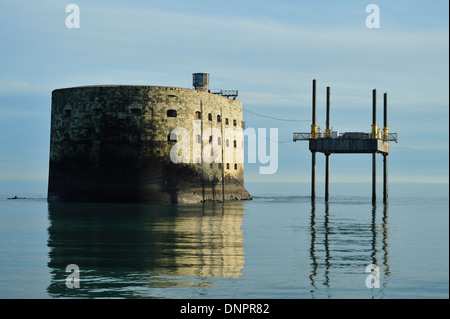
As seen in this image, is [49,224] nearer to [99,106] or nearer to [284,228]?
[284,228]

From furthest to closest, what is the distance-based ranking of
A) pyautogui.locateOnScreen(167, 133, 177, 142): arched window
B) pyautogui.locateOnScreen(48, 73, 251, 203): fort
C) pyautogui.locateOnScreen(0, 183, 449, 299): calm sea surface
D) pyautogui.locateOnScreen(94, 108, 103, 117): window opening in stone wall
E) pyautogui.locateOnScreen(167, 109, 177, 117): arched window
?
pyautogui.locateOnScreen(167, 109, 177, 117): arched window → pyautogui.locateOnScreen(167, 133, 177, 142): arched window → pyautogui.locateOnScreen(94, 108, 103, 117): window opening in stone wall → pyautogui.locateOnScreen(48, 73, 251, 203): fort → pyautogui.locateOnScreen(0, 183, 449, 299): calm sea surface

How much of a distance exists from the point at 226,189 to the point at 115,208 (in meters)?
14.7

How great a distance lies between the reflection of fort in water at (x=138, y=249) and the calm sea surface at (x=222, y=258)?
3 centimetres

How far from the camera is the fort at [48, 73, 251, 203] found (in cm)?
4909

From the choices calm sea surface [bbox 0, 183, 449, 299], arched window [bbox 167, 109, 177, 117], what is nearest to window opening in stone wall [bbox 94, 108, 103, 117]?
arched window [bbox 167, 109, 177, 117]

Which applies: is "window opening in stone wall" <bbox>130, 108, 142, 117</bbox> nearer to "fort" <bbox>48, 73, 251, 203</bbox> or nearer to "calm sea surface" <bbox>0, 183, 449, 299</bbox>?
"fort" <bbox>48, 73, 251, 203</bbox>

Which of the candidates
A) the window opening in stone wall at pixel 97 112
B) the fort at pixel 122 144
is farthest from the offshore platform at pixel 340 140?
the window opening in stone wall at pixel 97 112

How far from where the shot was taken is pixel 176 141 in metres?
50.4

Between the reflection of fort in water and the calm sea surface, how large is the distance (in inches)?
1.2

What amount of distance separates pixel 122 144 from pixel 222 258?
102ft

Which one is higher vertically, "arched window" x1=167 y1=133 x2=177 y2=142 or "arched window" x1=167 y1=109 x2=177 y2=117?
"arched window" x1=167 y1=109 x2=177 y2=117

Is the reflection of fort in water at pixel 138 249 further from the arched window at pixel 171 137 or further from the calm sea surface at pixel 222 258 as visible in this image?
the arched window at pixel 171 137
